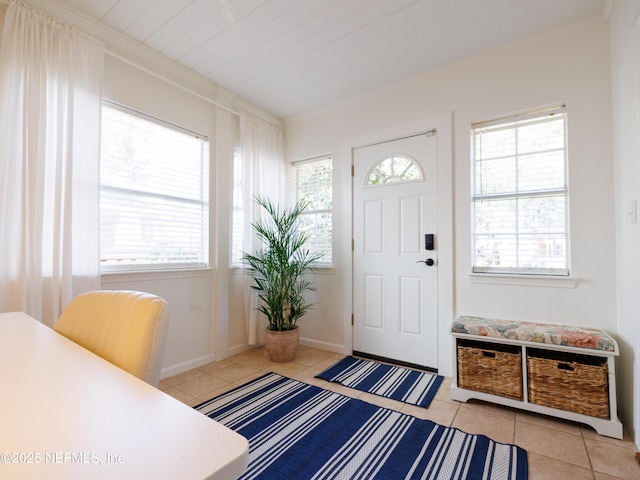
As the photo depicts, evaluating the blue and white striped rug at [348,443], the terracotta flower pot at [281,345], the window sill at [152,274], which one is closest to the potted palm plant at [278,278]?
the terracotta flower pot at [281,345]

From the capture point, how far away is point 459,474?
1.54 meters

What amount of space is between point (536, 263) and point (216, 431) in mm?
2635

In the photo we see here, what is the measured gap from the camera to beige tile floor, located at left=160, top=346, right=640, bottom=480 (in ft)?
5.21

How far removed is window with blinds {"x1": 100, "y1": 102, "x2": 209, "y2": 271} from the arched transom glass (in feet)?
5.42

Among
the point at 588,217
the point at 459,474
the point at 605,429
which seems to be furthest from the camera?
the point at 588,217

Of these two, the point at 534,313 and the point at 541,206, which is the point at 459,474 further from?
the point at 541,206

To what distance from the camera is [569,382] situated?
1.94 meters

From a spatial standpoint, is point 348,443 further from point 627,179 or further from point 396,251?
point 627,179

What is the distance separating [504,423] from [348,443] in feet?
3.36

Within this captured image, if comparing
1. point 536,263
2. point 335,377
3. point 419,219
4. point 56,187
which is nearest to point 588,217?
point 536,263

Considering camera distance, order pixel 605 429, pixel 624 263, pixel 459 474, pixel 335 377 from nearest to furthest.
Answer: pixel 459 474, pixel 605 429, pixel 624 263, pixel 335 377

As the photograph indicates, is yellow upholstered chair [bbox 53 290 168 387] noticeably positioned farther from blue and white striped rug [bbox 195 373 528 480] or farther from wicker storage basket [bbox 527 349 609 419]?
wicker storage basket [bbox 527 349 609 419]

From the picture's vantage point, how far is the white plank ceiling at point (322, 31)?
2.08 metres

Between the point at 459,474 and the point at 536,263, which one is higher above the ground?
the point at 536,263
